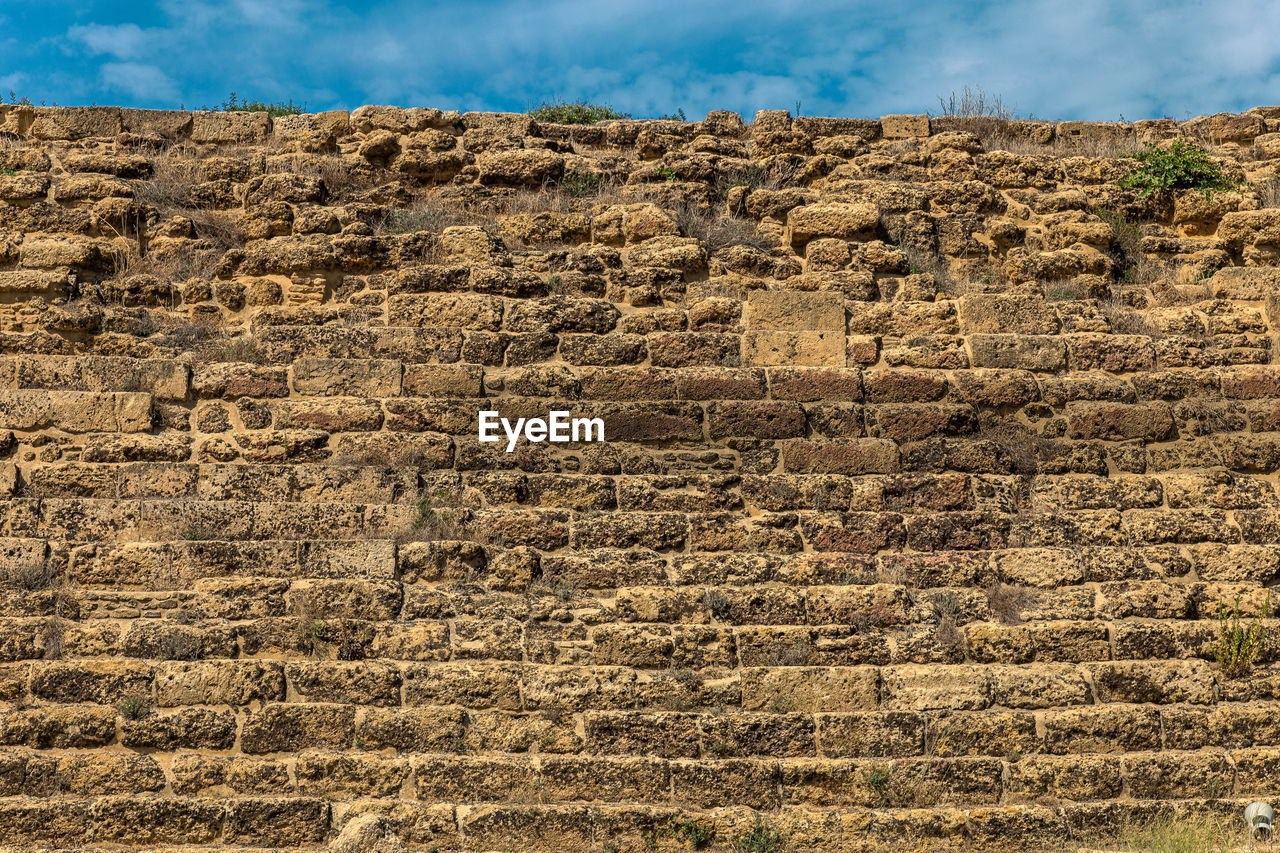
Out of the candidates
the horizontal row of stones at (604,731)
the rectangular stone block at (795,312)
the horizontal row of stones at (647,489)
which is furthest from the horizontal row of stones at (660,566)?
the rectangular stone block at (795,312)

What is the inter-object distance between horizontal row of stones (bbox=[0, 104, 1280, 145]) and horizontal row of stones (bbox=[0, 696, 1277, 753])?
3.89m

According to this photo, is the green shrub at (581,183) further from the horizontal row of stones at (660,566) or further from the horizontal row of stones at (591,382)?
the horizontal row of stones at (660,566)

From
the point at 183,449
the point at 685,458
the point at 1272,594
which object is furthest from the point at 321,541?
the point at 1272,594

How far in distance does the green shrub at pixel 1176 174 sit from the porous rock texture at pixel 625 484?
0.45 feet

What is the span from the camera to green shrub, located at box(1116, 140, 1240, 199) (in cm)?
730

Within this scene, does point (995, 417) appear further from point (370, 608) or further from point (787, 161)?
point (370, 608)

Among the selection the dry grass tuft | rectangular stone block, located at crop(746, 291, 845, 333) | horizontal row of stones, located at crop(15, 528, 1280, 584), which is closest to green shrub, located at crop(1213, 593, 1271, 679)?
horizontal row of stones, located at crop(15, 528, 1280, 584)

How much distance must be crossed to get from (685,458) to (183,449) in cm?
266

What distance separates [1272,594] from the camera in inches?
225

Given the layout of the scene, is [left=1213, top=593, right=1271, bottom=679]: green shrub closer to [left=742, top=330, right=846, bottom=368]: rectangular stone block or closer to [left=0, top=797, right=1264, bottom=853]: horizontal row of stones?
[left=0, top=797, right=1264, bottom=853]: horizontal row of stones

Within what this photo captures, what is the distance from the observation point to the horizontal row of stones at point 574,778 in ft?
16.3

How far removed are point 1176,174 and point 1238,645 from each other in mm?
3313

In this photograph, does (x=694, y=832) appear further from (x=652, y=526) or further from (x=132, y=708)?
(x=132, y=708)

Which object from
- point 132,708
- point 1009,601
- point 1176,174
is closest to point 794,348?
point 1009,601
